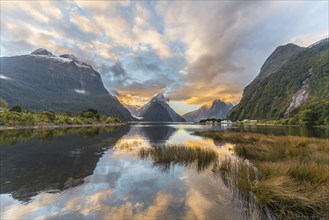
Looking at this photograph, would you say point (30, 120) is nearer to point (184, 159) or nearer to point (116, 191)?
point (184, 159)

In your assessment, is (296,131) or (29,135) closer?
(29,135)

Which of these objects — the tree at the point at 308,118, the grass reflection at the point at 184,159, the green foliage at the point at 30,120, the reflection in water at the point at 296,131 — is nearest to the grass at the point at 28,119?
the green foliage at the point at 30,120

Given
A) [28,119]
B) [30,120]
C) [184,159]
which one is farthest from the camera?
[30,120]

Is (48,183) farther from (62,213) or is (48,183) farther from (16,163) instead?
(16,163)

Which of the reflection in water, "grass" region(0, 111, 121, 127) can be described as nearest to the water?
the reflection in water

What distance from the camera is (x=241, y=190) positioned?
41.7 feet

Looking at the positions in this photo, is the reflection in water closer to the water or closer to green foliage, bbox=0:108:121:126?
the water

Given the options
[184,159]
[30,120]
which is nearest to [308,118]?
[184,159]

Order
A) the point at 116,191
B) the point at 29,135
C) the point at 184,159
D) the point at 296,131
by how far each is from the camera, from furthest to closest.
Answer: the point at 296,131, the point at 29,135, the point at 184,159, the point at 116,191

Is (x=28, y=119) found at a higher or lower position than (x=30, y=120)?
higher

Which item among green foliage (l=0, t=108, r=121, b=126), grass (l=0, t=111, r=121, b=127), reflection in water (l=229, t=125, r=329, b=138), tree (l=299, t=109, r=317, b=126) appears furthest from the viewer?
tree (l=299, t=109, r=317, b=126)

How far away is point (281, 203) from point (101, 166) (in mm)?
15355

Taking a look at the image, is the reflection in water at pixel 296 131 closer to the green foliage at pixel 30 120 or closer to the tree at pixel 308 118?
the tree at pixel 308 118

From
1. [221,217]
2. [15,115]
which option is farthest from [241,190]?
[15,115]
